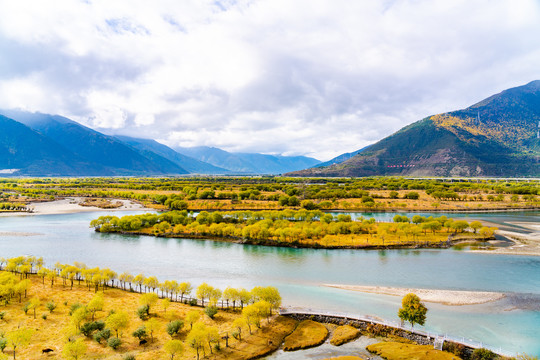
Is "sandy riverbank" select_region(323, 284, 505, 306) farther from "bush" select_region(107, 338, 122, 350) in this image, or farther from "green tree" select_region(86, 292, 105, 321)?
"green tree" select_region(86, 292, 105, 321)

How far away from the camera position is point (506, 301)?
4128 cm

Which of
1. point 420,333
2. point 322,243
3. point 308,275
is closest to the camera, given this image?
point 420,333

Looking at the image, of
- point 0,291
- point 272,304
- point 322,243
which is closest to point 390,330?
point 272,304

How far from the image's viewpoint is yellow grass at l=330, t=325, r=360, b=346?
30438 millimetres

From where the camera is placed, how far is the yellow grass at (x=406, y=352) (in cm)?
2705

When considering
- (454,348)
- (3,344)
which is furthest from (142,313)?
(454,348)

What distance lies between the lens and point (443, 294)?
144 feet

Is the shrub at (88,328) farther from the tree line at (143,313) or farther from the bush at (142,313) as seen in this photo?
the bush at (142,313)

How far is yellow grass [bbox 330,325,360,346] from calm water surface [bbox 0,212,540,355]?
604cm

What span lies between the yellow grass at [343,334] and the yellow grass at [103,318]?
4.72 m

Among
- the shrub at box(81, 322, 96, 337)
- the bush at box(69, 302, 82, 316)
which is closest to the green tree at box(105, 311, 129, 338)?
the shrub at box(81, 322, 96, 337)

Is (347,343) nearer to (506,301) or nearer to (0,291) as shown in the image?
(506,301)

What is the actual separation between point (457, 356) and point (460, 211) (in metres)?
111

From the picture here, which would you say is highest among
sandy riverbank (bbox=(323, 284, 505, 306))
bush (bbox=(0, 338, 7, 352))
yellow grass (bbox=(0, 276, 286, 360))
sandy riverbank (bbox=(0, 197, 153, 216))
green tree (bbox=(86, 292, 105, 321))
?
sandy riverbank (bbox=(0, 197, 153, 216))
